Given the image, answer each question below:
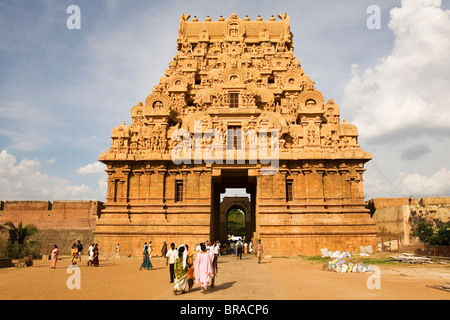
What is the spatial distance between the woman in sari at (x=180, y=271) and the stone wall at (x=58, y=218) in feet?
85.1

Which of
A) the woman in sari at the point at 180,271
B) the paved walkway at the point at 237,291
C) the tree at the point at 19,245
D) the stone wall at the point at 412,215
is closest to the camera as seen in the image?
the paved walkway at the point at 237,291

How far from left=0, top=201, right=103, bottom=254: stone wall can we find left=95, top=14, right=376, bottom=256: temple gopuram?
8105 millimetres

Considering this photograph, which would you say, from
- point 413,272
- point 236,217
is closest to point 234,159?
point 413,272

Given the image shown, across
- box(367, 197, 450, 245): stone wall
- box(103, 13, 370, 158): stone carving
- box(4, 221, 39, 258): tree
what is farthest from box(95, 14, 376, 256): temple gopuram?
box(4, 221, 39, 258): tree

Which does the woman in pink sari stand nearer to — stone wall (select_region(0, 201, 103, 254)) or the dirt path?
the dirt path

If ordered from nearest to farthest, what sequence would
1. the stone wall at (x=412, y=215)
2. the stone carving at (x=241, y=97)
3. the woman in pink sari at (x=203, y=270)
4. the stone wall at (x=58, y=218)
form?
the woman in pink sari at (x=203, y=270) → the stone wall at (x=412, y=215) → the stone carving at (x=241, y=97) → the stone wall at (x=58, y=218)

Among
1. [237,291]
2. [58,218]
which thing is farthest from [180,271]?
[58,218]

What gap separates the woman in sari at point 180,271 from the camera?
35.1 ft

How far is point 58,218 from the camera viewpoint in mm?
35344

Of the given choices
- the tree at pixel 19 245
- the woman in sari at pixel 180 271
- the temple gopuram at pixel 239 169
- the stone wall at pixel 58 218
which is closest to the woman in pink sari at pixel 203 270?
the woman in sari at pixel 180 271

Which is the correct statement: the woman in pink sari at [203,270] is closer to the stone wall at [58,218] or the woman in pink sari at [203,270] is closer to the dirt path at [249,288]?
the dirt path at [249,288]

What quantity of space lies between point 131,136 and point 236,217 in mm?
50961

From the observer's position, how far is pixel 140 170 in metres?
28.4
